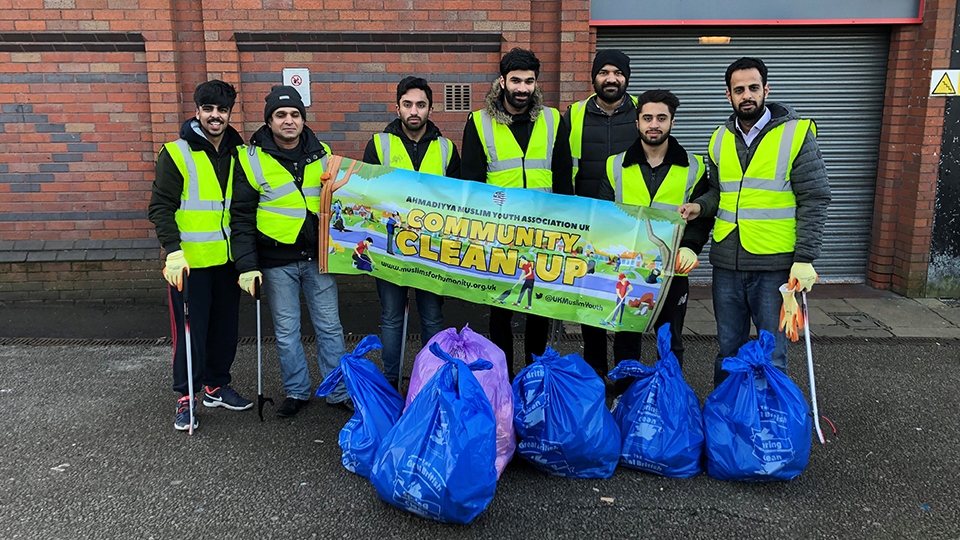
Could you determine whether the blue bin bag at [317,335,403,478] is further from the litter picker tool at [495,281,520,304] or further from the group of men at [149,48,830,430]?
the litter picker tool at [495,281,520,304]

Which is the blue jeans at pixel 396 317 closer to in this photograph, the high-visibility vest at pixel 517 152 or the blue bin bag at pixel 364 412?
the blue bin bag at pixel 364 412

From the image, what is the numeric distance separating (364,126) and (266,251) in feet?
8.71

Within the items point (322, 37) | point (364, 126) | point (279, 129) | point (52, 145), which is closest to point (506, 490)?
point (279, 129)

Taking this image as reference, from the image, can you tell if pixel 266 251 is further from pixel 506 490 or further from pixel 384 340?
pixel 506 490

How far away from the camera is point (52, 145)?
628 cm

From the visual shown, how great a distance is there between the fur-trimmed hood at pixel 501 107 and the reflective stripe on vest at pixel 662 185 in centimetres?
52

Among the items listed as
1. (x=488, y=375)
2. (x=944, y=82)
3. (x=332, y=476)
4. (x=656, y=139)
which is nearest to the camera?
(x=488, y=375)

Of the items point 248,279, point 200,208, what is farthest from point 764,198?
point 200,208

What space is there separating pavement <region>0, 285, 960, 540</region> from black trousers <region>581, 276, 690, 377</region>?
676mm

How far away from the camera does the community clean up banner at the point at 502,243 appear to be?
384 cm

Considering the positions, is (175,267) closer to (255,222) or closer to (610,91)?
(255,222)

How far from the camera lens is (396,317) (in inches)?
165

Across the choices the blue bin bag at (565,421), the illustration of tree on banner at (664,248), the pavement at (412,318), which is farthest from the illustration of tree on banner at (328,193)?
the pavement at (412,318)

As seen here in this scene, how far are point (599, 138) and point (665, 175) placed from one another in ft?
1.77
